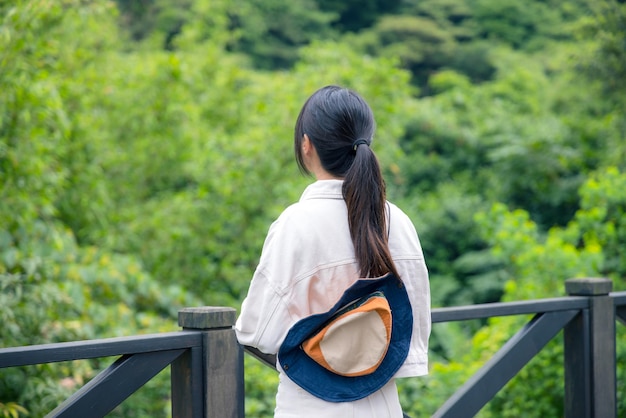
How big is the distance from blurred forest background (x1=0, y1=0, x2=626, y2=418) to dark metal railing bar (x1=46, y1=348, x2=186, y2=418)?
1.31 m

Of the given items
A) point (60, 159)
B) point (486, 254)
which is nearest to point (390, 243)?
point (60, 159)

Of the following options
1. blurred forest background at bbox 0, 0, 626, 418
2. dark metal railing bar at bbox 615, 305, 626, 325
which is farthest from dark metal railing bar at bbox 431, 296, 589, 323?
blurred forest background at bbox 0, 0, 626, 418

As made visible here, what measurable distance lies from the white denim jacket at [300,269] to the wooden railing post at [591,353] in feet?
4.39

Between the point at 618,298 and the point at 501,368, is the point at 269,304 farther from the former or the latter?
the point at 618,298

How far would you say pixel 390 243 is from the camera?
1463 millimetres

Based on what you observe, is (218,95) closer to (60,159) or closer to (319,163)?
(60,159)

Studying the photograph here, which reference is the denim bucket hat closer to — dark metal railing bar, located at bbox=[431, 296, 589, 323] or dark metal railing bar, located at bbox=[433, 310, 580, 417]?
dark metal railing bar, located at bbox=[431, 296, 589, 323]

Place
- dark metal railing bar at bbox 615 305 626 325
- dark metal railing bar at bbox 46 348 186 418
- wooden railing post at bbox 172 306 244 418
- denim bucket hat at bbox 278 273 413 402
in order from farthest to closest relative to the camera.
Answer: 1. dark metal railing bar at bbox 615 305 626 325
2. wooden railing post at bbox 172 306 244 418
3. dark metal railing bar at bbox 46 348 186 418
4. denim bucket hat at bbox 278 273 413 402

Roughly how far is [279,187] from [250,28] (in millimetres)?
11411

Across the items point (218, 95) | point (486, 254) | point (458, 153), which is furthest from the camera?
point (458, 153)

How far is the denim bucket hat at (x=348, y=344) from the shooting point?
4.42ft

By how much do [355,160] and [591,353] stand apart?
1470 mm

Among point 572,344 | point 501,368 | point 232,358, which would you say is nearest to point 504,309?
point 501,368

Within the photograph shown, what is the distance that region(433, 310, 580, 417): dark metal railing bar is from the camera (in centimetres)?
206
